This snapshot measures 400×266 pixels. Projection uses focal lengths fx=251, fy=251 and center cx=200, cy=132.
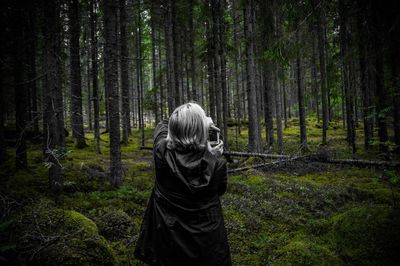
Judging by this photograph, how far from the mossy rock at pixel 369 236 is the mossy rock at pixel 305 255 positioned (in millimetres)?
278

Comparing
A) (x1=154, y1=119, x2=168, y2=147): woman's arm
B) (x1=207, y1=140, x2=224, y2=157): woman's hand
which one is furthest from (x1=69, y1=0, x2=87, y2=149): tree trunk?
(x1=207, y1=140, x2=224, y2=157): woman's hand

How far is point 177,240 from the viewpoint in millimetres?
2289

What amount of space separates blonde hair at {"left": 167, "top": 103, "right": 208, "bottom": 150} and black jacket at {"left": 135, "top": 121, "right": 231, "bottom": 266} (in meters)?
0.09

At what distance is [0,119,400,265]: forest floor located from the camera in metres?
3.38

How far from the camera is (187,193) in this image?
2.28 meters

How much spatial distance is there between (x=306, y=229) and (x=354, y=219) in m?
1.01

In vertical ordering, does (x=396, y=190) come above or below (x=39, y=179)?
below

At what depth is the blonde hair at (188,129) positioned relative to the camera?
2.22m

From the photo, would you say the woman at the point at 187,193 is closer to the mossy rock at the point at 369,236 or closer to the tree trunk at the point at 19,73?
the mossy rock at the point at 369,236

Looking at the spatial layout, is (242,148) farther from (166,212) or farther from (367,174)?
(166,212)

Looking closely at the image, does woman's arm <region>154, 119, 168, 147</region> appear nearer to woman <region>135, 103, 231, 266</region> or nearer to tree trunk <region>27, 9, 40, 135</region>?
woman <region>135, 103, 231, 266</region>

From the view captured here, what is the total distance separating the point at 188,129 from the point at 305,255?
3404 mm

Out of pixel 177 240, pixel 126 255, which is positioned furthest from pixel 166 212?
pixel 126 255

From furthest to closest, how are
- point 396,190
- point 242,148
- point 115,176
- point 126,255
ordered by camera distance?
point 242,148 → point 115,176 → point 396,190 → point 126,255
